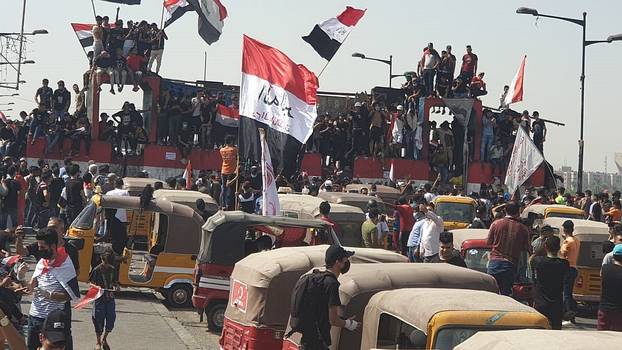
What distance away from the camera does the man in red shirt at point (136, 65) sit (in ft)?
116

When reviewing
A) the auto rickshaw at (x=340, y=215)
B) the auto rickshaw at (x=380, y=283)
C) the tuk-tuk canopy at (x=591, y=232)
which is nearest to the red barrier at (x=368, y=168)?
the auto rickshaw at (x=340, y=215)

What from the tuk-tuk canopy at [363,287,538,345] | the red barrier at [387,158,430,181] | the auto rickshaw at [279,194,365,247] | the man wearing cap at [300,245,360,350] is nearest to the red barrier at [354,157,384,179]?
the red barrier at [387,158,430,181]

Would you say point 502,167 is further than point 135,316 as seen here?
Yes

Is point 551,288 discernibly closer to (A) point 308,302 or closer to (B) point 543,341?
(A) point 308,302

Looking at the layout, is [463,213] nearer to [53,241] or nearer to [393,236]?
[393,236]

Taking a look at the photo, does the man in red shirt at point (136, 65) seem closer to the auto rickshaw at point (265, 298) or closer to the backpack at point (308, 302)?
the auto rickshaw at point (265, 298)

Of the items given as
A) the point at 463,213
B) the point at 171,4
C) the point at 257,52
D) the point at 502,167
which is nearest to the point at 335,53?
the point at 463,213

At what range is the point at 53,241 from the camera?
1061cm

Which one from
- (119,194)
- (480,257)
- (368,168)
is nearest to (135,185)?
(119,194)

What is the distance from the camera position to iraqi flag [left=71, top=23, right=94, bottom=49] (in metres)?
38.4

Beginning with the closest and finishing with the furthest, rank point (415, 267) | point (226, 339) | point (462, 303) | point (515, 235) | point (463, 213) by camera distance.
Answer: point (462, 303), point (415, 267), point (226, 339), point (515, 235), point (463, 213)

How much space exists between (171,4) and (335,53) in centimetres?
1045

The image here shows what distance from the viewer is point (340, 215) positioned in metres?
20.3

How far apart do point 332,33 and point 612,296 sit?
16.8 meters
